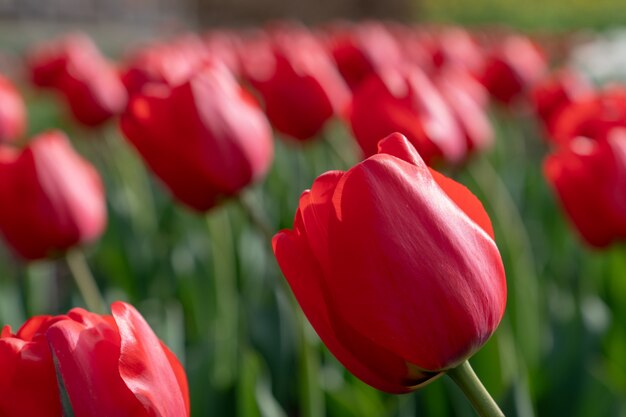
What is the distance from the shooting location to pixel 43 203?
1.00m

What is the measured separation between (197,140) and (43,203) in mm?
183

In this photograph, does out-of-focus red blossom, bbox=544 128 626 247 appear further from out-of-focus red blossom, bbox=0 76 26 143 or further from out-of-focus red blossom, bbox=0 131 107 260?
out-of-focus red blossom, bbox=0 76 26 143

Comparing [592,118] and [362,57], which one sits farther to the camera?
[362,57]

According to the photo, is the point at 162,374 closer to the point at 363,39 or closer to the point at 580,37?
the point at 363,39

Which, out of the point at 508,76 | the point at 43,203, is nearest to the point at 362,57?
the point at 508,76

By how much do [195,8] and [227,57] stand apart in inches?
450

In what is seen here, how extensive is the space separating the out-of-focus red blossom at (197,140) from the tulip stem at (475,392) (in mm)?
555

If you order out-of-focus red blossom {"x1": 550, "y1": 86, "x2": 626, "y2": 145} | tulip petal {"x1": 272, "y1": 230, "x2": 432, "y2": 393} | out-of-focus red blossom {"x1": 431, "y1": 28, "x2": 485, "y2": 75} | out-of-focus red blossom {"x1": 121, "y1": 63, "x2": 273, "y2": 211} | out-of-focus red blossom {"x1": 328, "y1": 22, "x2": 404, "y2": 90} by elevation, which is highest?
tulip petal {"x1": 272, "y1": 230, "x2": 432, "y2": 393}

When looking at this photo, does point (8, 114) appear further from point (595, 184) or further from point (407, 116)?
point (595, 184)

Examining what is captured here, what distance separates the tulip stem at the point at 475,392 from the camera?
434 mm

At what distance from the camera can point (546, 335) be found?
1.36 meters

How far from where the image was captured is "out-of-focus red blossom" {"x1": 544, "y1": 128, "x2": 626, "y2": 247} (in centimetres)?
88

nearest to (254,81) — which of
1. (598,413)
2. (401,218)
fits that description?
(598,413)

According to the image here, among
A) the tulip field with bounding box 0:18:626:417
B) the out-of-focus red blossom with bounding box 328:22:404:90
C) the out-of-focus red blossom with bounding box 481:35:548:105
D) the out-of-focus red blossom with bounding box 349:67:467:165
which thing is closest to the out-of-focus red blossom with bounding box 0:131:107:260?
the tulip field with bounding box 0:18:626:417
